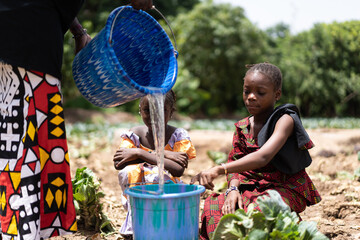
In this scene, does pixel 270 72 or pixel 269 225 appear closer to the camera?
pixel 269 225

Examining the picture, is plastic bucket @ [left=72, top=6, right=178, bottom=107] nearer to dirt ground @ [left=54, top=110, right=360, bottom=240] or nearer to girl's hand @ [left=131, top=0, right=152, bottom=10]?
girl's hand @ [left=131, top=0, right=152, bottom=10]

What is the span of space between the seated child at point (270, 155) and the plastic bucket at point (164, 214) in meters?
0.38

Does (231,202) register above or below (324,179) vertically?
above

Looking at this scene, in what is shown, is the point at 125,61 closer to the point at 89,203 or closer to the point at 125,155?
the point at 125,155

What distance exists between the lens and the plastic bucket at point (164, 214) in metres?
1.80

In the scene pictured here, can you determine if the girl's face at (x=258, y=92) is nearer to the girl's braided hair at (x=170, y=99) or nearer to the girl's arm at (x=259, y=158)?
the girl's arm at (x=259, y=158)

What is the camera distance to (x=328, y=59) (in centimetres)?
1198

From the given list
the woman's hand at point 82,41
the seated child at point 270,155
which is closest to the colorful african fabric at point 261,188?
the seated child at point 270,155

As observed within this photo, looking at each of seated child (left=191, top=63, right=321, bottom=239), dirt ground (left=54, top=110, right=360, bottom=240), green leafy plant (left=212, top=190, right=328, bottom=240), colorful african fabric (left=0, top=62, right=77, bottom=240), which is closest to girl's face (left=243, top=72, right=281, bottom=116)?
seated child (left=191, top=63, right=321, bottom=239)

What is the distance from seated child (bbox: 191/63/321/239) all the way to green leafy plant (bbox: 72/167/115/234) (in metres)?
0.71

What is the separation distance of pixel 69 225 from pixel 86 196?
0.48 metres

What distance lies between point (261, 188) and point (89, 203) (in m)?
1.14

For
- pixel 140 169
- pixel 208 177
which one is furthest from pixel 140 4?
pixel 208 177

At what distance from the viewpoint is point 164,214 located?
181cm
